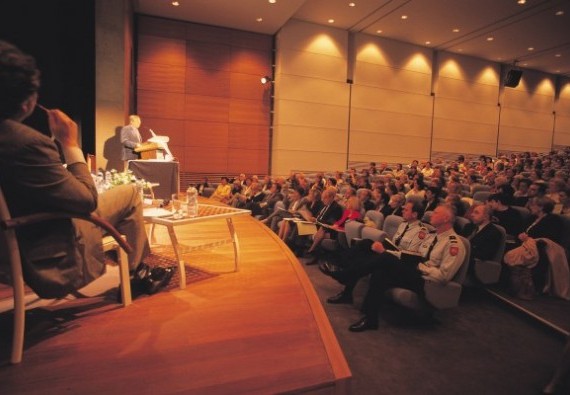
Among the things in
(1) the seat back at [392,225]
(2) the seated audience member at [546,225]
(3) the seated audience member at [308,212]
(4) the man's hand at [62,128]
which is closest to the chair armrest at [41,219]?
(4) the man's hand at [62,128]

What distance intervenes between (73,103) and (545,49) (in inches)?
508

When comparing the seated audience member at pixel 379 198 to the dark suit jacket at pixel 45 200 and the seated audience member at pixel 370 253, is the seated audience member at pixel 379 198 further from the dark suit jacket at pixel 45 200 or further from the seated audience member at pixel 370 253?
the dark suit jacket at pixel 45 200

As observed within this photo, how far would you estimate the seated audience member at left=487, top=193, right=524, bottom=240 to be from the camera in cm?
389

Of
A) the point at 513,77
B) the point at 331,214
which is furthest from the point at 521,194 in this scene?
the point at 513,77

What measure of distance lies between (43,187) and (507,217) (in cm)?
429

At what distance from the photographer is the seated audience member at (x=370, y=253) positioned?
278 cm

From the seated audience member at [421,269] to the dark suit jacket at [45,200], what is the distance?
191 centimetres

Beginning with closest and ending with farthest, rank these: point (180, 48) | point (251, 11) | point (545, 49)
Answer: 1. point (251, 11)
2. point (180, 48)
3. point (545, 49)

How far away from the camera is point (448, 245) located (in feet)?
8.45

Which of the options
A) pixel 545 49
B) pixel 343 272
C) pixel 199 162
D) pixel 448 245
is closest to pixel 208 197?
pixel 199 162

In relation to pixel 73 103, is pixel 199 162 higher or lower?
lower

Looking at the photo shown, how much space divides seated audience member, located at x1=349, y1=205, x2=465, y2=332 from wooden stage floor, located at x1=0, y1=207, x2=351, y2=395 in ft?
2.29

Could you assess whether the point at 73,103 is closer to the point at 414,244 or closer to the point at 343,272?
the point at 343,272

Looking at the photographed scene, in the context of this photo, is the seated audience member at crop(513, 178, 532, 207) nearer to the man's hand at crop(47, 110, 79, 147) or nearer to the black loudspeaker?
the man's hand at crop(47, 110, 79, 147)
